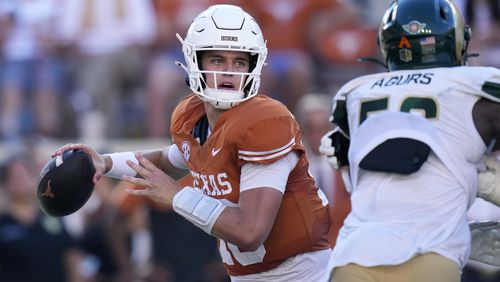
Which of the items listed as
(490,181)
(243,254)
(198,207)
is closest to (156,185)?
(198,207)

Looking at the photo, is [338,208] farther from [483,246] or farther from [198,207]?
[198,207]

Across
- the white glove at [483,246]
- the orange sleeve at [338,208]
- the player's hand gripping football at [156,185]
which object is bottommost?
the orange sleeve at [338,208]

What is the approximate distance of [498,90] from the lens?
372 cm

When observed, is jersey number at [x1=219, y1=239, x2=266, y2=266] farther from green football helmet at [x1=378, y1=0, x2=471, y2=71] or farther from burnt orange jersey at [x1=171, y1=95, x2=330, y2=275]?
green football helmet at [x1=378, y1=0, x2=471, y2=71]

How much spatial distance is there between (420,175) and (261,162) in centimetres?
62

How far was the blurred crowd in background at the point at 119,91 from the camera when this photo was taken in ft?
25.2

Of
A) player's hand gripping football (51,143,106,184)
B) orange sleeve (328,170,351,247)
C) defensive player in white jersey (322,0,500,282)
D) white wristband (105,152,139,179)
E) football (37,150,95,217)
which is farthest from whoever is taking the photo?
orange sleeve (328,170,351,247)

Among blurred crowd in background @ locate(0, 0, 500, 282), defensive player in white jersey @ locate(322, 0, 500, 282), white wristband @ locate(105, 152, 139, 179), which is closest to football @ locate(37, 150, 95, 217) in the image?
white wristband @ locate(105, 152, 139, 179)

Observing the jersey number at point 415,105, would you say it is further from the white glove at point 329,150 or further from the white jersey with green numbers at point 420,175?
the white glove at point 329,150

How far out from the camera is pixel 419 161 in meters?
3.70

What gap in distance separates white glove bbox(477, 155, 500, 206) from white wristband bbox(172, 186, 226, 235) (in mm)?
949

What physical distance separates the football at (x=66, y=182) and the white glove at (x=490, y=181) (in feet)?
5.18

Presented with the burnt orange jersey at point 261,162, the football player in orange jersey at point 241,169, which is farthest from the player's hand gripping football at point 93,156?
the burnt orange jersey at point 261,162

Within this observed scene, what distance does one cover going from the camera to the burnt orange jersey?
4.06m
